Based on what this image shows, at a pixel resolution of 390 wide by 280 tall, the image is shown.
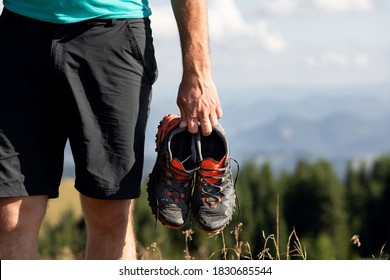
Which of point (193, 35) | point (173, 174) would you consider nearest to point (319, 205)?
point (173, 174)

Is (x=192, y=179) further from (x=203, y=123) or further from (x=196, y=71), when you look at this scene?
(x=196, y=71)

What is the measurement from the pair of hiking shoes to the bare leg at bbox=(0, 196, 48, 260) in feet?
1.96

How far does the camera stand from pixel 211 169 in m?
3.98

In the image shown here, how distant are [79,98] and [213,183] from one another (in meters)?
0.80

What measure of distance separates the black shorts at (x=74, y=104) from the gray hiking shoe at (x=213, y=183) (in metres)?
0.31

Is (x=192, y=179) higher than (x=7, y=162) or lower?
lower

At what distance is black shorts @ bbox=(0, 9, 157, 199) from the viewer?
378 centimetres

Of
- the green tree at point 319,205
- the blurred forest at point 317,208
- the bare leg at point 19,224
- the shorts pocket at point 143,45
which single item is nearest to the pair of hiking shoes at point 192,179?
the shorts pocket at point 143,45

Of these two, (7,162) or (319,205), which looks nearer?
(7,162)

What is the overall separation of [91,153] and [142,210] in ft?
208

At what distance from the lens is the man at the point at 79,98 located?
378cm

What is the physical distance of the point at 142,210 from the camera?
6700 centimetres

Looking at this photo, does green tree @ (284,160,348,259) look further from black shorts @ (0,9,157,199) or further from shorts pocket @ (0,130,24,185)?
shorts pocket @ (0,130,24,185)

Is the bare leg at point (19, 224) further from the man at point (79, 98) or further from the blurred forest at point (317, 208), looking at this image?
the blurred forest at point (317, 208)
